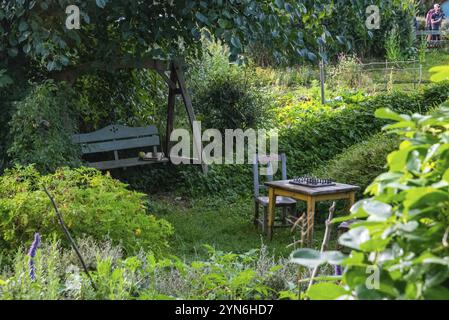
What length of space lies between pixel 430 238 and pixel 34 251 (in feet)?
5.70

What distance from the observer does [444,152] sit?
4.58 feet

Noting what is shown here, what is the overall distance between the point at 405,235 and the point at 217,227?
21.2ft

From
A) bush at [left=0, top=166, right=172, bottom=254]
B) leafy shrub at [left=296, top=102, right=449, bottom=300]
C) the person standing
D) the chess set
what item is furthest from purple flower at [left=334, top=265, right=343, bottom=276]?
the person standing

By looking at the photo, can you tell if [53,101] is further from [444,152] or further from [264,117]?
[444,152]

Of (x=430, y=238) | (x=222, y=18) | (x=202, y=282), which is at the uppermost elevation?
(x=222, y=18)

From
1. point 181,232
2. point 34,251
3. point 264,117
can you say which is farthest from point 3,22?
point 34,251

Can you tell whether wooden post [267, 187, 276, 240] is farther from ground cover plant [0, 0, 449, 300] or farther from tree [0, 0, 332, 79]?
tree [0, 0, 332, 79]

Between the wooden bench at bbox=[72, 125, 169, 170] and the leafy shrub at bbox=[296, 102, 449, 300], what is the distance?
7.17 m

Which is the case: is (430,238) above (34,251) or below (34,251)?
above

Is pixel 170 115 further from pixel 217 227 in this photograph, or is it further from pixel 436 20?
pixel 436 20

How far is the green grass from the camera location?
22.3ft

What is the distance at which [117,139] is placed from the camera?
9109mm

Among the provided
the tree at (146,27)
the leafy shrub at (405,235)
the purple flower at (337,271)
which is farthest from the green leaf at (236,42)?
the leafy shrub at (405,235)

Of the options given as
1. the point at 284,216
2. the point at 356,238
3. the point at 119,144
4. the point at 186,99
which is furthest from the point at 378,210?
the point at 119,144
